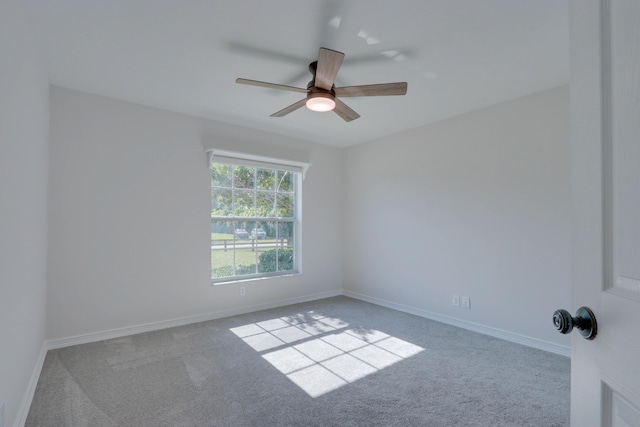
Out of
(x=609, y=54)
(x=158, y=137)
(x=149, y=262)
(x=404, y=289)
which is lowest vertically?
(x=404, y=289)

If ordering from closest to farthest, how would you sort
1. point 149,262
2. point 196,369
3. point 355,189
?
point 196,369
point 149,262
point 355,189

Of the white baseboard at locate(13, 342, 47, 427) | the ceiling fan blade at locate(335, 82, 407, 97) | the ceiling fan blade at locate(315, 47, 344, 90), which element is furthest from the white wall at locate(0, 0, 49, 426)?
the ceiling fan blade at locate(335, 82, 407, 97)

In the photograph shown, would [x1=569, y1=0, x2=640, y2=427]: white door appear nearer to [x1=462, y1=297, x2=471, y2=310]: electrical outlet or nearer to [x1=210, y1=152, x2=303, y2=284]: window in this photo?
[x1=462, y1=297, x2=471, y2=310]: electrical outlet

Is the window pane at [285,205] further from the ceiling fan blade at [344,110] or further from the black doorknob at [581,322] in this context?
the black doorknob at [581,322]

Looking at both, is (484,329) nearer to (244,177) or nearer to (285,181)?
(285,181)

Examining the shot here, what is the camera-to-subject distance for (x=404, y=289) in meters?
4.33

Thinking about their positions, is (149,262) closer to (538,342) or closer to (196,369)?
(196,369)

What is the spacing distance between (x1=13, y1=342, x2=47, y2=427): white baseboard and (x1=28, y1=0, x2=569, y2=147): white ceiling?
94.6 inches

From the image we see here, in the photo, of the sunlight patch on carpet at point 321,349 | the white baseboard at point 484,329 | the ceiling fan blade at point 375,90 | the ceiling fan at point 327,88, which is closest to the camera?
the ceiling fan at point 327,88

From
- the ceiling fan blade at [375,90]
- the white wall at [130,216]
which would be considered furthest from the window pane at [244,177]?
the ceiling fan blade at [375,90]

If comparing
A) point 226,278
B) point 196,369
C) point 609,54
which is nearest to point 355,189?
point 226,278

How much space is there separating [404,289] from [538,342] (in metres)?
1.59

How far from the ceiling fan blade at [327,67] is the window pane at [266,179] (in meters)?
2.28

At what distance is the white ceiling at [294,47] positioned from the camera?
1.99 m
